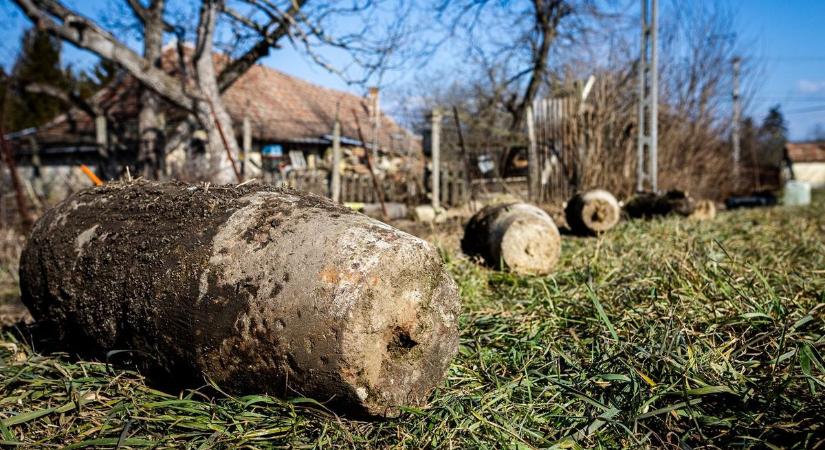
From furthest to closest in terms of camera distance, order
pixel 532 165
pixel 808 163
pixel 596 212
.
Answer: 1. pixel 808 163
2. pixel 532 165
3. pixel 596 212

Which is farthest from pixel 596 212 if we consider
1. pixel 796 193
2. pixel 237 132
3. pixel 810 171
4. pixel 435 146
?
pixel 810 171

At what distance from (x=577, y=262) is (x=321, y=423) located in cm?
300

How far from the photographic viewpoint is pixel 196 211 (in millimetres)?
2309

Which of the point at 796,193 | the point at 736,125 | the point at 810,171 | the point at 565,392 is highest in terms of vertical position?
the point at 736,125

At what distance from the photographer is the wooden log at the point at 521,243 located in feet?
14.2

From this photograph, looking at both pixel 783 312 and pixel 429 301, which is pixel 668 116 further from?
pixel 429 301

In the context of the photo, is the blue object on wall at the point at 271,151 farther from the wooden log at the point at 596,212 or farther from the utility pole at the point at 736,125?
the utility pole at the point at 736,125

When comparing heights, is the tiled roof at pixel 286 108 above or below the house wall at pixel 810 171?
above

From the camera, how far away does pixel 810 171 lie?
44.1 m

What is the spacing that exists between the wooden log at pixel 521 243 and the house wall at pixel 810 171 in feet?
166

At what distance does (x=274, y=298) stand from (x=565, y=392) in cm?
121

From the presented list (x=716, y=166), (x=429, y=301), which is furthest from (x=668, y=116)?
(x=429, y=301)

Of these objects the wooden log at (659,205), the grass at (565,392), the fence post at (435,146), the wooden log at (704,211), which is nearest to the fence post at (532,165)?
the fence post at (435,146)

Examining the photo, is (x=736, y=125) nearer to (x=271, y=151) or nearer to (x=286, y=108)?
(x=271, y=151)
